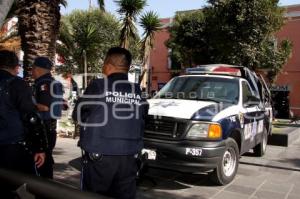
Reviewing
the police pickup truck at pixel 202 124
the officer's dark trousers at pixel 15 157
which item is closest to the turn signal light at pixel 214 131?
the police pickup truck at pixel 202 124

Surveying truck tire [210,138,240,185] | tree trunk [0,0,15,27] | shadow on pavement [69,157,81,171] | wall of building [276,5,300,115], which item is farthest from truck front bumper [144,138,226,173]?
wall of building [276,5,300,115]

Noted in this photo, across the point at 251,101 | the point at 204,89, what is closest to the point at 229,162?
the point at 204,89

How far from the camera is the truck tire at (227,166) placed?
20.8 ft

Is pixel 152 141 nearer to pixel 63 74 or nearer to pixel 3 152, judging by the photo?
pixel 3 152

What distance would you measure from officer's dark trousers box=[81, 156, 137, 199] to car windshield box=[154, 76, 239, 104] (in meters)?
3.64

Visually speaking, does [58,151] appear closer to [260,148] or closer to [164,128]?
[164,128]

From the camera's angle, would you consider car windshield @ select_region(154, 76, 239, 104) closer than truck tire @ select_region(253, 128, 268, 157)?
Yes

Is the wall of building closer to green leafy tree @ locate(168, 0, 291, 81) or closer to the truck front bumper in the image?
green leafy tree @ locate(168, 0, 291, 81)

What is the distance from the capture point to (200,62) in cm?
2722

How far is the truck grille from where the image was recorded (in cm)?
607

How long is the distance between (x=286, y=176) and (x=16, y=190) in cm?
619

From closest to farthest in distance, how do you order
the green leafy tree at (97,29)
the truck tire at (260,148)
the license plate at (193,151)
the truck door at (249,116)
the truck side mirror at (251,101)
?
the license plate at (193,151) < the truck door at (249,116) < the truck side mirror at (251,101) < the truck tire at (260,148) < the green leafy tree at (97,29)

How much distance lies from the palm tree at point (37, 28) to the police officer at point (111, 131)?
3085 mm

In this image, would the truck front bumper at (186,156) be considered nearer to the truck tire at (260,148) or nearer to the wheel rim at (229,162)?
the wheel rim at (229,162)
